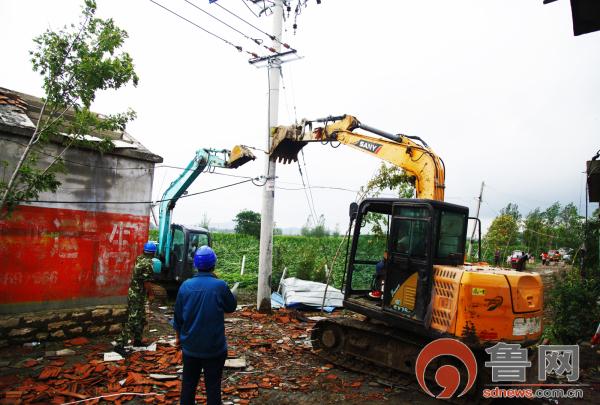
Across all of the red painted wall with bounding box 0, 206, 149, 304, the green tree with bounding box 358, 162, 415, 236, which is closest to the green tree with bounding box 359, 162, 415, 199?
the green tree with bounding box 358, 162, 415, 236

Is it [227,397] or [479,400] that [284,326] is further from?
[479,400]

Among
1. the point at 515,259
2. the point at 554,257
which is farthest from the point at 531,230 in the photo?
the point at 515,259

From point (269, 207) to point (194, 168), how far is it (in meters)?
2.36

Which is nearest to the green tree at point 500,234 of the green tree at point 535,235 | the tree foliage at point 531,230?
the tree foliage at point 531,230

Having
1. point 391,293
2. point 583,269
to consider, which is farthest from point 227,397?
point 583,269

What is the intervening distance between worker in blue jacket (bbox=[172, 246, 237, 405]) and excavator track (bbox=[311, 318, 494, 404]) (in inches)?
132

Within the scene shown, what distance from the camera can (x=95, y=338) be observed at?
24.9 feet

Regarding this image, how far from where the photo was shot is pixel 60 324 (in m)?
7.14

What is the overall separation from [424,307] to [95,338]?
610 centimetres

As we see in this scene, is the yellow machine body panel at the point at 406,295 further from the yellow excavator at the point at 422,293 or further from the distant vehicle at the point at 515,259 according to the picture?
the distant vehicle at the point at 515,259

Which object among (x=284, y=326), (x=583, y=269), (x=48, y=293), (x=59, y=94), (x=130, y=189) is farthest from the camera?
(x=583, y=269)

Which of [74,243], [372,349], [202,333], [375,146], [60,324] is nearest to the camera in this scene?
[202,333]

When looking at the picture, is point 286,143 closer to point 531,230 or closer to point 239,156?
point 239,156

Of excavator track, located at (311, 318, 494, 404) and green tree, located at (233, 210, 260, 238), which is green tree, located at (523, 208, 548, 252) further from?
excavator track, located at (311, 318, 494, 404)
